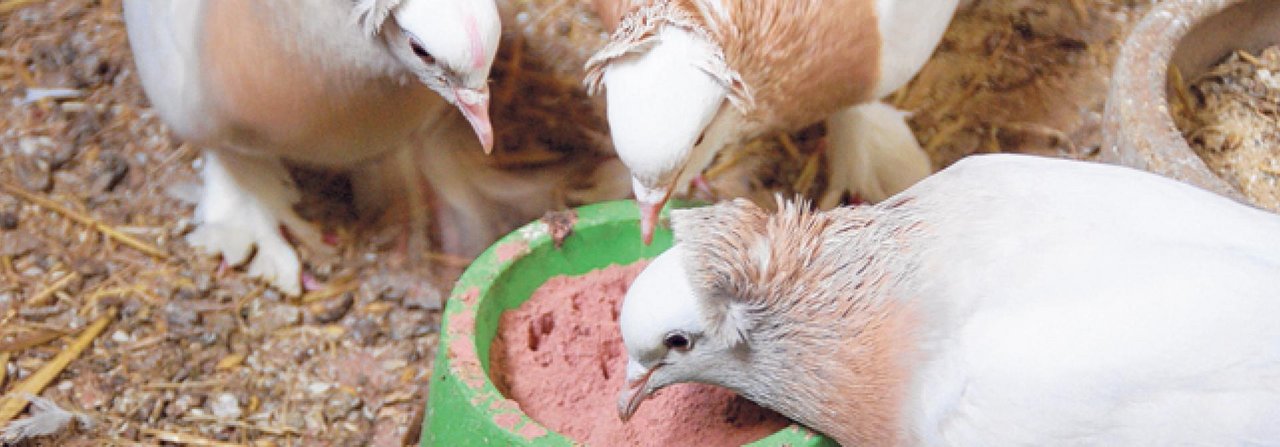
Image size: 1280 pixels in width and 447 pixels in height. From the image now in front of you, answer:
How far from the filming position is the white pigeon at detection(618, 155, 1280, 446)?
140 cm

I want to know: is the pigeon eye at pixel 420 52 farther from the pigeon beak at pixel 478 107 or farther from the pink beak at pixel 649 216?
the pink beak at pixel 649 216

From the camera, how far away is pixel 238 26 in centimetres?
210

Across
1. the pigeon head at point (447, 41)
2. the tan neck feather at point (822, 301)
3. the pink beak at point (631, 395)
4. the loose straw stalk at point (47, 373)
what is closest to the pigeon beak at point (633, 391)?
the pink beak at point (631, 395)

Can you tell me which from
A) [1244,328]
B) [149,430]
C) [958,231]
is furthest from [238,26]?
[1244,328]

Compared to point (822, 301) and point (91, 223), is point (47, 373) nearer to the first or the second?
point (91, 223)

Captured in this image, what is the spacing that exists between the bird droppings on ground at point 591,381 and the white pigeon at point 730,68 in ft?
0.54

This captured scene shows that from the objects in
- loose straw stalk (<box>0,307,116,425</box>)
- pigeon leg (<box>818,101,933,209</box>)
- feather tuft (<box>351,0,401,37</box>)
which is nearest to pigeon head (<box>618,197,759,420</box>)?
feather tuft (<box>351,0,401,37</box>)

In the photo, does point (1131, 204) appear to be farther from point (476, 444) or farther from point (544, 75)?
point (544, 75)

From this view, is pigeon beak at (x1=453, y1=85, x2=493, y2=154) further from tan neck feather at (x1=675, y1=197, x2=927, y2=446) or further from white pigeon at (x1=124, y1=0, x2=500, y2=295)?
tan neck feather at (x1=675, y1=197, x2=927, y2=446)

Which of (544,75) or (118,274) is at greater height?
(544,75)

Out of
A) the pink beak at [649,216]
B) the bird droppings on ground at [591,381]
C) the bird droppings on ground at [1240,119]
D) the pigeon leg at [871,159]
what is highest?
the pink beak at [649,216]

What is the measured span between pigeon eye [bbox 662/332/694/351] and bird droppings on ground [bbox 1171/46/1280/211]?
1102 mm

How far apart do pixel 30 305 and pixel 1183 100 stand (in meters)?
2.17

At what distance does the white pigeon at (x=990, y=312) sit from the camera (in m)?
1.40
